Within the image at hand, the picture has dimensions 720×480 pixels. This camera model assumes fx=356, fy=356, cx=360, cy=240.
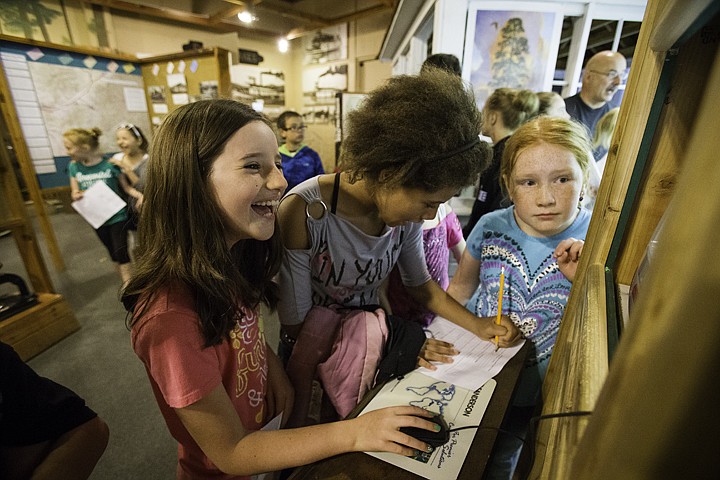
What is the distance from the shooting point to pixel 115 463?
164cm

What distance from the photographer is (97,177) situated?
9.64ft

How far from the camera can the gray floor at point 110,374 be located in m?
1.67

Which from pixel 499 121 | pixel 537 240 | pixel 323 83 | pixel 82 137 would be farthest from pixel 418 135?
pixel 323 83

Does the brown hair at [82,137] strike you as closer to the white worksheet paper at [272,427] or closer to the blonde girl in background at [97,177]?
the blonde girl in background at [97,177]

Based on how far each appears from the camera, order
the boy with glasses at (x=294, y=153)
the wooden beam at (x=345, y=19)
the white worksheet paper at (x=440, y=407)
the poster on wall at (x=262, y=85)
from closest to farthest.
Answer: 1. the white worksheet paper at (x=440, y=407)
2. the boy with glasses at (x=294, y=153)
3. the wooden beam at (x=345, y=19)
4. the poster on wall at (x=262, y=85)

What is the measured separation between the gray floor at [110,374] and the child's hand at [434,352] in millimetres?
1395

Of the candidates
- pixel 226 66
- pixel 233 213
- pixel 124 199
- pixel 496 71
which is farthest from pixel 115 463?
pixel 496 71

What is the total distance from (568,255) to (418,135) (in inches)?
22.0

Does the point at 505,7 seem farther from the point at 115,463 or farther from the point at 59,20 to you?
the point at 59,20

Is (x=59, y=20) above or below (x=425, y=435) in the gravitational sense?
above

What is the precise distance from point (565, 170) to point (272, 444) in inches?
41.1

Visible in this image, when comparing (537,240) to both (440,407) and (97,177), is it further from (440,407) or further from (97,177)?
(97,177)

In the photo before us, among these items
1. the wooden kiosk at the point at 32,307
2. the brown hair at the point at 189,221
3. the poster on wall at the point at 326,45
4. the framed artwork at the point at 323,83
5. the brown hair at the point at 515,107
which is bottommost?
the wooden kiosk at the point at 32,307

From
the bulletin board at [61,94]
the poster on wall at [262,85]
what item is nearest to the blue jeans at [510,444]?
the bulletin board at [61,94]
